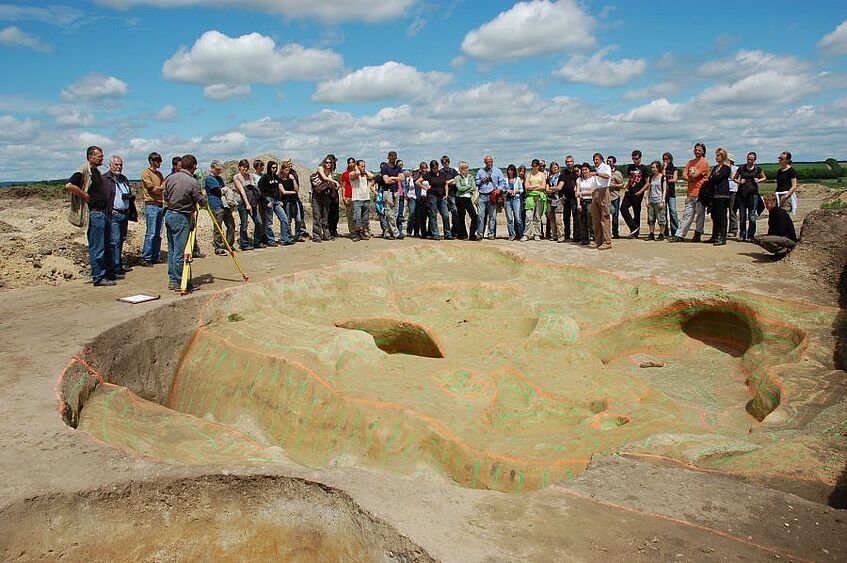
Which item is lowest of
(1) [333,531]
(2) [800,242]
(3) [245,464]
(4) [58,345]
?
(1) [333,531]

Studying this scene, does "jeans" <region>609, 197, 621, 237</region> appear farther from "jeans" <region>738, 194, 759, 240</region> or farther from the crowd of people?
"jeans" <region>738, 194, 759, 240</region>

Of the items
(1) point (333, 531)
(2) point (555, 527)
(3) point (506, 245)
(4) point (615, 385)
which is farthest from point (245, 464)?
(3) point (506, 245)

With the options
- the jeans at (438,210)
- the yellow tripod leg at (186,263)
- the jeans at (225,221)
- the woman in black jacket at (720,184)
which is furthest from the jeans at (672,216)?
the yellow tripod leg at (186,263)

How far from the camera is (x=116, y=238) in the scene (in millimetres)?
9758

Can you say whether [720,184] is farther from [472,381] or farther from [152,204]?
[152,204]

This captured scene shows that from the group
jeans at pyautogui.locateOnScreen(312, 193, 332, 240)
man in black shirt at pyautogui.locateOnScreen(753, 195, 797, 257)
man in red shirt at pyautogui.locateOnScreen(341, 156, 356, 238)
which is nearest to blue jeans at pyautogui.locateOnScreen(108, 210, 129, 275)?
jeans at pyautogui.locateOnScreen(312, 193, 332, 240)

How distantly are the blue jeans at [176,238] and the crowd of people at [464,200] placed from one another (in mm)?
38

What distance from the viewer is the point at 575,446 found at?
6.36 meters

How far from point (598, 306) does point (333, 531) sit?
23.7 ft

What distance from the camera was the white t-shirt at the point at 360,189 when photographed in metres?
13.2

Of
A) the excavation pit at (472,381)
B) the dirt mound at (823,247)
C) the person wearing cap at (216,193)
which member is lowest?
the excavation pit at (472,381)

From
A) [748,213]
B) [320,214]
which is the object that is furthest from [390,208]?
[748,213]

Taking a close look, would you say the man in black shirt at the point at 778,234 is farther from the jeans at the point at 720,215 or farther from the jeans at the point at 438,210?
the jeans at the point at 438,210

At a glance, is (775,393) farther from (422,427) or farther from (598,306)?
(422,427)
